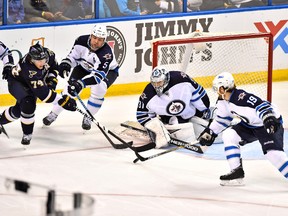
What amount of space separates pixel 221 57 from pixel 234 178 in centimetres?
246

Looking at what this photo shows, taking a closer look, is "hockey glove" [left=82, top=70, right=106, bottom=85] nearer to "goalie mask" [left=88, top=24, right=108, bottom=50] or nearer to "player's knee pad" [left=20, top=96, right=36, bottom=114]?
"goalie mask" [left=88, top=24, right=108, bottom=50]

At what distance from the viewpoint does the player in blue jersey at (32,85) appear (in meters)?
8.05

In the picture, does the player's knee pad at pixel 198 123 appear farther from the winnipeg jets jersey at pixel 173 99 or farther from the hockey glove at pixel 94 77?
the hockey glove at pixel 94 77

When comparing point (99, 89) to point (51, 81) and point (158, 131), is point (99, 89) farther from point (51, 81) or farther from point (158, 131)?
point (158, 131)

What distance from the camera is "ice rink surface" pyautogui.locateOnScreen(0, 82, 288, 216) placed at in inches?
266

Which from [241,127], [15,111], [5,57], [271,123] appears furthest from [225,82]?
[5,57]

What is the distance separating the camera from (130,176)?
756 cm

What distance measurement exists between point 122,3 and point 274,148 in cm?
341

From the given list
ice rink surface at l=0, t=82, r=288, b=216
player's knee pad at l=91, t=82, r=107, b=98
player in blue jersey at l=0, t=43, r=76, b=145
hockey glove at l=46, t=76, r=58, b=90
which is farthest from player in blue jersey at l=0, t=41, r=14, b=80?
player's knee pad at l=91, t=82, r=107, b=98

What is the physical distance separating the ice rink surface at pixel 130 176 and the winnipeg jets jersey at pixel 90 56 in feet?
1.89

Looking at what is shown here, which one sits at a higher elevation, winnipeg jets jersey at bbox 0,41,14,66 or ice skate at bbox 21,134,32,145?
winnipeg jets jersey at bbox 0,41,14,66

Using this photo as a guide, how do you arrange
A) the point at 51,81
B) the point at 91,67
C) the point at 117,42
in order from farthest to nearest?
the point at 117,42, the point at 91,67, the point at 51,81

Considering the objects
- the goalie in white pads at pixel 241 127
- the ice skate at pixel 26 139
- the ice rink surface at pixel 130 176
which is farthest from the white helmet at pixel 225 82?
the ice skate at pixel 26 139

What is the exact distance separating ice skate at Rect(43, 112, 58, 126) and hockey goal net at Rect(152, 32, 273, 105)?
1006mm
